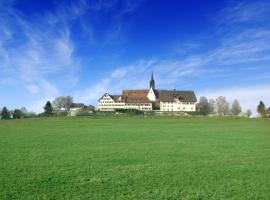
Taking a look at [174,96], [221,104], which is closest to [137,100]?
[174,96]

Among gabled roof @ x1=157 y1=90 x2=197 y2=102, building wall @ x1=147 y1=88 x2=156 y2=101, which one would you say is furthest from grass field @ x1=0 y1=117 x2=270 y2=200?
building wall @ x1=147 y1=88 x2=156 y2=101

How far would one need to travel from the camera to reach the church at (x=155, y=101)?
166 m

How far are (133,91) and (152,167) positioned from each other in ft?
512

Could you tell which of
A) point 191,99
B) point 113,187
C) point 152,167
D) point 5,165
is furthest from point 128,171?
point 191,99

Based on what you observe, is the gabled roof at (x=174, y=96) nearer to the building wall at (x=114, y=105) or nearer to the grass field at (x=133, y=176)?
the building wall at (x=114, y=105)

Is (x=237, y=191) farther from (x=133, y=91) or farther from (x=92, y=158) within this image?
(x=133, y=91)

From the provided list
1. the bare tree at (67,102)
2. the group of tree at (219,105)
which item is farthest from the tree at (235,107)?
the bare tree at (67,102)

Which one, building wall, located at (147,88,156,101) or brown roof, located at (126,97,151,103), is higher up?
building wall, located at (147,88,156,101)

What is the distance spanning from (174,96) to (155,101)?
842 centimetres

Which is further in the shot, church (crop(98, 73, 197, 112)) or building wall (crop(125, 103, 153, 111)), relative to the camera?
church (crop(98, 73, 197, 112))

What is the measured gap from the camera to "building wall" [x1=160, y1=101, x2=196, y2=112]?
166 metres

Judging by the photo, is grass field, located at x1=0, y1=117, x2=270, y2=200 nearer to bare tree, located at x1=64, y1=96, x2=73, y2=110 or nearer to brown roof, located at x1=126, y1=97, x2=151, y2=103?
brown roof, located at x1=126, y1=97, x2=151, y2=103

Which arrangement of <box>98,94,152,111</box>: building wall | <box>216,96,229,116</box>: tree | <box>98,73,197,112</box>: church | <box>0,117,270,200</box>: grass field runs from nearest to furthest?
<box>0,117,270,200</box>: grass field < <box>98,94,152,111</box>: building wall < <box>98,73,197,112</box>: church < <box>216,96,229,116</box>: tree

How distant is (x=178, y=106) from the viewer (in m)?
166
